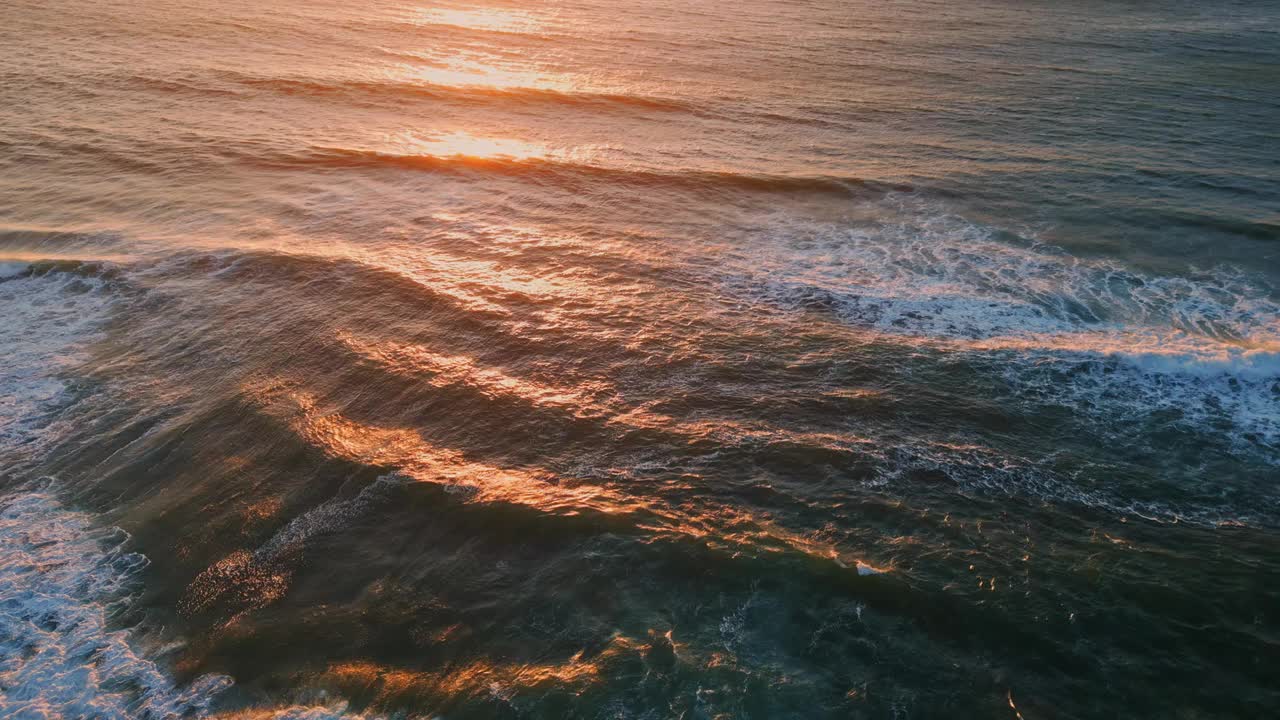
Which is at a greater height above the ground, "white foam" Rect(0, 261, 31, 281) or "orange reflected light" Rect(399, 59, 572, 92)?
"orange reflected light" Rect(399, 59, 572, 92)

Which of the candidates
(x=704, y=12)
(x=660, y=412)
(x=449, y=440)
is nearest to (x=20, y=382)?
(x=449, y=440)

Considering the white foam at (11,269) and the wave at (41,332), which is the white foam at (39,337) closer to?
the wave at (41,332)

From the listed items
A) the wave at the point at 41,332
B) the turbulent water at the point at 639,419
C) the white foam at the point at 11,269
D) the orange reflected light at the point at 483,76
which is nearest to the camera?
the turbulent water at the point at 639,419

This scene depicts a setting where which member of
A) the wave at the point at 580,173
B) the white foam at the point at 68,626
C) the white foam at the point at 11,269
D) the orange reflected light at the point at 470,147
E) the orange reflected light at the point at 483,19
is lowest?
the white foam at the point at 68,626

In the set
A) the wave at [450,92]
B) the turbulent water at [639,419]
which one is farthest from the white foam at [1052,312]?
the wave at [450,92]

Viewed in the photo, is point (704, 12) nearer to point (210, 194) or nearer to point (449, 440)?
point (210, 194)

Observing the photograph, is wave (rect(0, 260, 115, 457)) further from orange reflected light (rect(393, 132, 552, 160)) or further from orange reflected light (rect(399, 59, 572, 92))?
orange reflected light (rect(399, 59, 572, 92))

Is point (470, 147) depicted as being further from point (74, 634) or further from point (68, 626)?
point (74, 634)

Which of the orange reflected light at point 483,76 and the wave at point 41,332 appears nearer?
the wave at point 41,332

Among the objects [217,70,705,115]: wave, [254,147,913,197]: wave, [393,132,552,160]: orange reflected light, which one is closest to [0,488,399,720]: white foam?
[254,147,913,197]: wave
